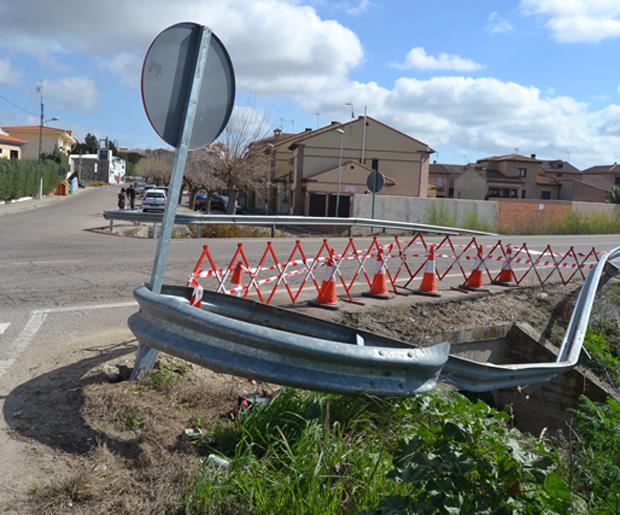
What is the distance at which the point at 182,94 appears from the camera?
4.77 metres

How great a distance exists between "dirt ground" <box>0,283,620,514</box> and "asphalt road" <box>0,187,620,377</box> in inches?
33.3

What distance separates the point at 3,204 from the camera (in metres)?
41.0

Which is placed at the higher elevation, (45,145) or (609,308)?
(45,145)

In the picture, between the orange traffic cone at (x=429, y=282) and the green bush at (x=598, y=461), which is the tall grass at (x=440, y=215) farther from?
the green bush at (x=598, y=461)

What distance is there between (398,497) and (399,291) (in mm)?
8105

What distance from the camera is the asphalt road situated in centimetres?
713

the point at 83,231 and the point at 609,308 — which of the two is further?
the point at 83,231

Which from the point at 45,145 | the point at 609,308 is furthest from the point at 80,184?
the point at 609,308

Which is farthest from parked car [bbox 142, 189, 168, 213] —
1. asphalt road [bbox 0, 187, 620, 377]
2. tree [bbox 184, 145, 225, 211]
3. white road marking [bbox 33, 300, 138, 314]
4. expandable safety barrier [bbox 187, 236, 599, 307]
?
white road marking [bbox 33, 300, 138, 314]

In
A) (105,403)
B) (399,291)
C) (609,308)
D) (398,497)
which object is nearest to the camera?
(398,497)

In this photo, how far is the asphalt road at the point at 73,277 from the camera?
7.13 m

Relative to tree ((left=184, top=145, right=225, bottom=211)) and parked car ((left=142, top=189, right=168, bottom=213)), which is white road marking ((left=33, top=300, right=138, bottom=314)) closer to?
parked car ((left=142, top=189, right=168, bottom=213))

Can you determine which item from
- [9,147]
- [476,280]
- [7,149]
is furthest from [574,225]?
[9,147]

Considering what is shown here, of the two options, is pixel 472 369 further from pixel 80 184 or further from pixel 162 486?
pixel 80 184
